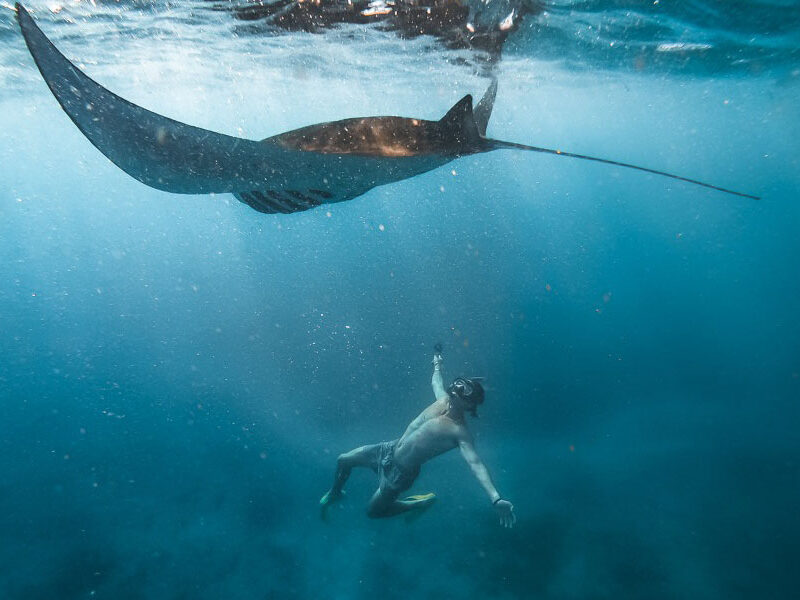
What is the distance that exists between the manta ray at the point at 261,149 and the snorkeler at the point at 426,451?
3.28 m

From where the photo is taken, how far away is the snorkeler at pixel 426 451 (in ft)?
17.9

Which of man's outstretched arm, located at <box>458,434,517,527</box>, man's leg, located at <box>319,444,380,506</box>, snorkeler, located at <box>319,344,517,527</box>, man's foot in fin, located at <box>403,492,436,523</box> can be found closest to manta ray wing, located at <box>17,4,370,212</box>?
snorkeler, located at <box>319,344,517,527</box>

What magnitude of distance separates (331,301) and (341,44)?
3162 centimetres

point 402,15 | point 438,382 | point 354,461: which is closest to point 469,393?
point 438,382

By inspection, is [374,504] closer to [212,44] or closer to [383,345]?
[212,44]

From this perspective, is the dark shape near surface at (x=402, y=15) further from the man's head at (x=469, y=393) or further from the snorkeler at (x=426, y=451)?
the man's head at (x=469, y=393)

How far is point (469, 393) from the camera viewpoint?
5.46m

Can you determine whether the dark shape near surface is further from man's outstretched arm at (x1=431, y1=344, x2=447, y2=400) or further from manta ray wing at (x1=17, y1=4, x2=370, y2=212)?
man's outstretched arm at (x1=431, y1=344, x2=447, y2=400)

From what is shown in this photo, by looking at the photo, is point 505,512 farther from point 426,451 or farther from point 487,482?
point 426,451

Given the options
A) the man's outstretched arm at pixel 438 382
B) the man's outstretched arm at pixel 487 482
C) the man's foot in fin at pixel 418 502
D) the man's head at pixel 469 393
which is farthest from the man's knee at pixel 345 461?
the man's head at pixel 469 393

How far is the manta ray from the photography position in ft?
7.52

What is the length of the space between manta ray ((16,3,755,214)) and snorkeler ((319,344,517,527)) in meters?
3.28

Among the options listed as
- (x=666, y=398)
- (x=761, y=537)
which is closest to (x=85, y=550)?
(x=761, y=537)

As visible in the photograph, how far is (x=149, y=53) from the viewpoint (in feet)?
34.8
